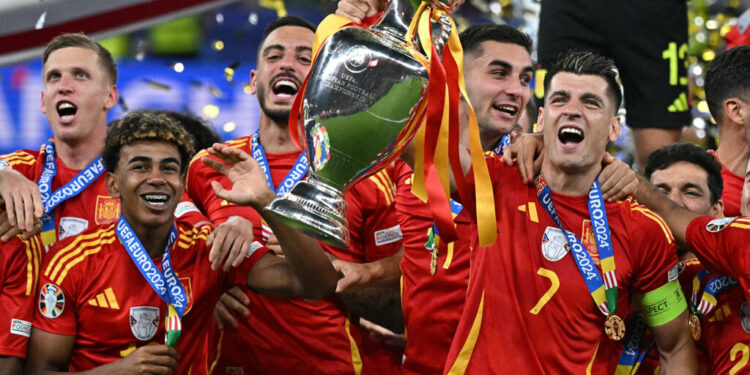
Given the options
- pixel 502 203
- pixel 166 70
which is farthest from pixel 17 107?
pixel 502 203

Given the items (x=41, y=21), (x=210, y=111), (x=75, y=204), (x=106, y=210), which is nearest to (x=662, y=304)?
(x=106, y=210)

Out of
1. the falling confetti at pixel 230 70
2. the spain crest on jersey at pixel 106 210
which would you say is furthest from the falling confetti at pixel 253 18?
the spain crest on jersey at pixel 106 210

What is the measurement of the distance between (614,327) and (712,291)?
1.74ft

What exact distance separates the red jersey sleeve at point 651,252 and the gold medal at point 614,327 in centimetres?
18

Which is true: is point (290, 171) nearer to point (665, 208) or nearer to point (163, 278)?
point (163, 278)

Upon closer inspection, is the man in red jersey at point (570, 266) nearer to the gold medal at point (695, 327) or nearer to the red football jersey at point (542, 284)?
the red football jersey at point (542, 284)

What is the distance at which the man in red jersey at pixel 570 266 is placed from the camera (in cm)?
331

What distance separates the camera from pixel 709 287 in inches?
144

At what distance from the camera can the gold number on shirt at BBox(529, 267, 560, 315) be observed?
332 centimetres

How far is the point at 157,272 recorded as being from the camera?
3.67 metres

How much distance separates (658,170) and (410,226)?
100cm

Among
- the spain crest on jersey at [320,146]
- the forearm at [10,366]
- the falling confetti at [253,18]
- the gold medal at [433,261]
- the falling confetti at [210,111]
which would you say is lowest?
the forearm at [10,366]

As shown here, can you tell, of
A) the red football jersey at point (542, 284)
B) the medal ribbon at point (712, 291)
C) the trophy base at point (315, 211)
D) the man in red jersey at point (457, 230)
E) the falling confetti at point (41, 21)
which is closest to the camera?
the trophy base at point (315, 211)

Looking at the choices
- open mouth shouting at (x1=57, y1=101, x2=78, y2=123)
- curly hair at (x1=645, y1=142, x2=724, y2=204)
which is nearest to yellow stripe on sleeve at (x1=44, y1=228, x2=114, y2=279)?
open mouth shouting at (x1=57, y1=101, x2=78, y2=123)
